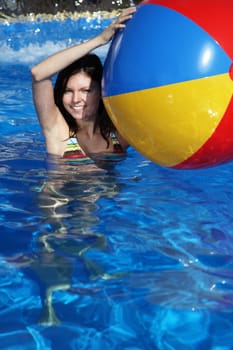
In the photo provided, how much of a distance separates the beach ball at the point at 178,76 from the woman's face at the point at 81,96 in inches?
25.1

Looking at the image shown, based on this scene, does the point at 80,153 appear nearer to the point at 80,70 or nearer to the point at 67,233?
the point at 80,70

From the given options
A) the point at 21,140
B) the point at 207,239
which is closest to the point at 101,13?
the point at 21,140

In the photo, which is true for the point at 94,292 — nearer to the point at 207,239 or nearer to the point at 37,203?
the point at 207,239

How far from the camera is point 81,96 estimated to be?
348 cm

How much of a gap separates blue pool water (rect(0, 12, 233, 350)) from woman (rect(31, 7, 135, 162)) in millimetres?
183

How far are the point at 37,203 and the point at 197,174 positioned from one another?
1.28m

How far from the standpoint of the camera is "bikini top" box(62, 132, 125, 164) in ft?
12.2

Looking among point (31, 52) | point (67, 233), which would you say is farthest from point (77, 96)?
point (31, 52)

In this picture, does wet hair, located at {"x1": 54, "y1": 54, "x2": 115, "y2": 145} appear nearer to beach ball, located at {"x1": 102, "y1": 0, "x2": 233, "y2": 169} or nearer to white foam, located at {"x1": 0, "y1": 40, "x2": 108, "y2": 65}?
beach ball, located at {"x1": 102, "y1": 0, "x2": 233, "y2": 169}

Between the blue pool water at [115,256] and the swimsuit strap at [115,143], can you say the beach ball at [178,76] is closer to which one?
the blue pool water at [115,256]

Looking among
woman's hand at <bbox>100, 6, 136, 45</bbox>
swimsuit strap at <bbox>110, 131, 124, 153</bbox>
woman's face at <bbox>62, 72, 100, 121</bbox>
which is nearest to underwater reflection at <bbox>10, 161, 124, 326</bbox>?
swimsuit strap at <bbox>110, 131, 124, 153</bbox>

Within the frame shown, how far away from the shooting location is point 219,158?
287cm

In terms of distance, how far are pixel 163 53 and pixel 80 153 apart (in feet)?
Result: 4.29

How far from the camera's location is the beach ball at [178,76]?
2578 mm
